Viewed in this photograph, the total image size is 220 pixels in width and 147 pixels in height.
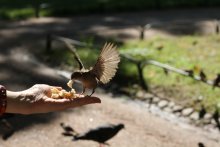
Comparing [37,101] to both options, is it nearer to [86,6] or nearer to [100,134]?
[100,134]

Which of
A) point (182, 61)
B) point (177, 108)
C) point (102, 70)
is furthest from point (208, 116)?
point (102, 70)

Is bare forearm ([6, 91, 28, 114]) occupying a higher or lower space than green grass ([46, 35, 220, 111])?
higher

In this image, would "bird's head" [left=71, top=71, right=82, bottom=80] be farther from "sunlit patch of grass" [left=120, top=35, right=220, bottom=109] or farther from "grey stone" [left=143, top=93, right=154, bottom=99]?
"grey stone" [left=143, top=93, right=154, bottom=99]

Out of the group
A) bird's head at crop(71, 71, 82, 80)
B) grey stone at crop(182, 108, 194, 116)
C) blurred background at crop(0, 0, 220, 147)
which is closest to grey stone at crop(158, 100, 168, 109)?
blurred background at crop(0, 0, 220, 147)

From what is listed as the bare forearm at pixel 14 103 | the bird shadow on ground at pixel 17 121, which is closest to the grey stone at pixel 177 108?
the bird shadow on ground at pixel 17 121

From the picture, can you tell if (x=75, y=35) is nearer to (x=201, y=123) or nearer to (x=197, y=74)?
(x=197, y=74)

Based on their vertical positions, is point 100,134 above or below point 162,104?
above

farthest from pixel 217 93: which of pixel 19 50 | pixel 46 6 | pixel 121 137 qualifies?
pixel 46 6

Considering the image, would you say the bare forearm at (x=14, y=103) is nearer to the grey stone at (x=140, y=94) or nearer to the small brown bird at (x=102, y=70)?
the small brown bird at (x=102, y=70)
